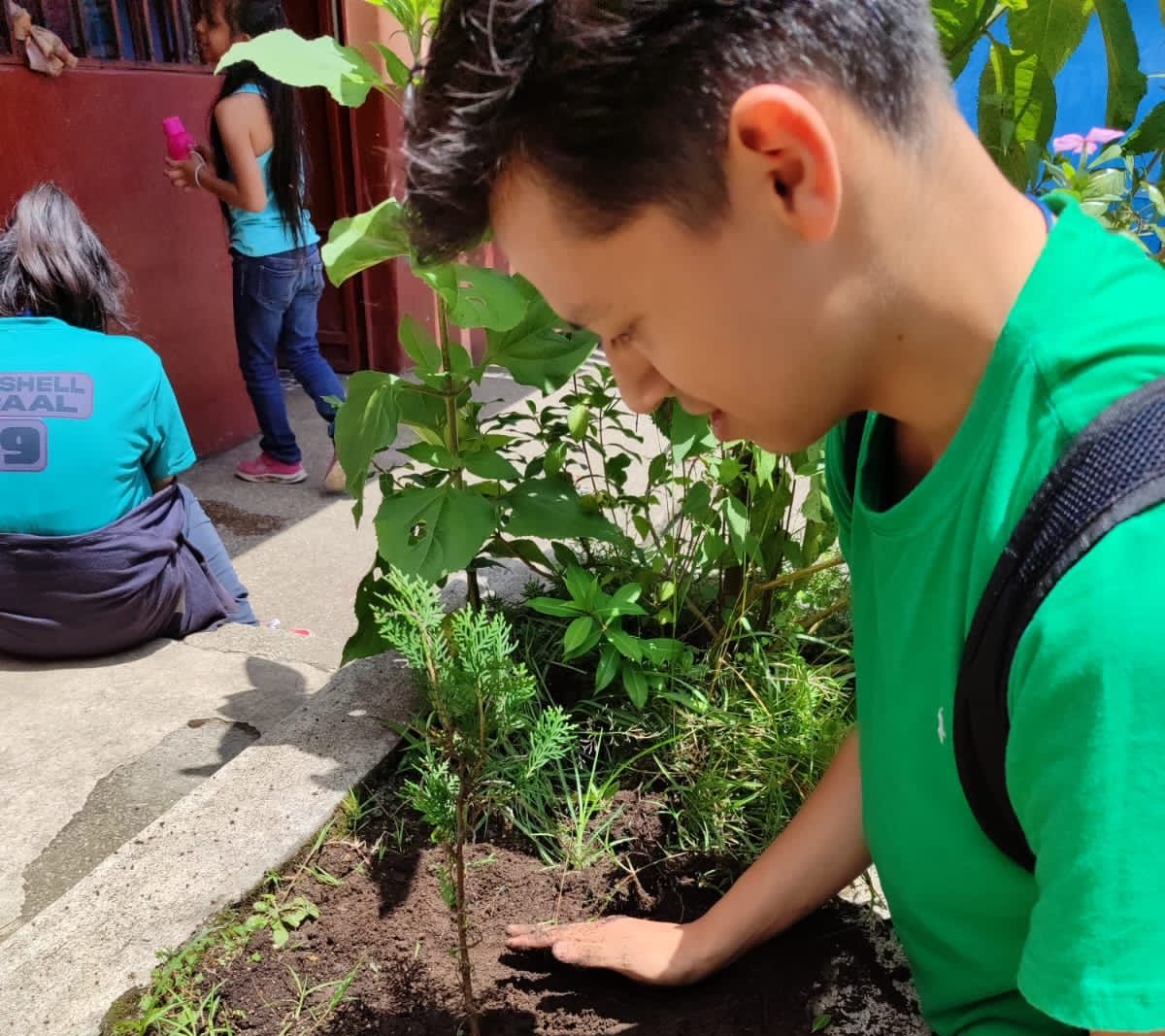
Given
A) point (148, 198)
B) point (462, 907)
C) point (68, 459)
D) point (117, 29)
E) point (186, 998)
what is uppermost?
point (117, 29)

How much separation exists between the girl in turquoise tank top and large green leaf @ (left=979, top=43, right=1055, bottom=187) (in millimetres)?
3050

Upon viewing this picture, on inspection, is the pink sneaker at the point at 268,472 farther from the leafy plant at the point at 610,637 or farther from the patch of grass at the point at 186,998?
the patch of grass at the point at 186,998

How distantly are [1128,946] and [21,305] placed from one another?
11.4ft

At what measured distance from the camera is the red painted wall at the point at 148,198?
405 centimetres

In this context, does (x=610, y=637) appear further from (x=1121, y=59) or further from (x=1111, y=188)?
(x=1121, y=59)

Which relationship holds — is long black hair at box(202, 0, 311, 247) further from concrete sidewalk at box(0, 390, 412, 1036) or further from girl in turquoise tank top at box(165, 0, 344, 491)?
concrete sidewalk at box(0, 390, 412, 1036)

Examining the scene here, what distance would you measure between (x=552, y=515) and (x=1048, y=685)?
1334mm

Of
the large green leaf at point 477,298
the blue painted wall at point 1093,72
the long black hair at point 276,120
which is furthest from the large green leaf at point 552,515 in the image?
the blue painted wall at point 1093,72

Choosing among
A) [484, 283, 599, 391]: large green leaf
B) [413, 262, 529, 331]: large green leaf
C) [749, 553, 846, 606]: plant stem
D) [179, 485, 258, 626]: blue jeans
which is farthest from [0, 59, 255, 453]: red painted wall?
[749, 553, 846, 606]: plant stem

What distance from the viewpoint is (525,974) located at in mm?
1549

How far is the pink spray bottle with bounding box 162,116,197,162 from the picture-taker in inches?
173

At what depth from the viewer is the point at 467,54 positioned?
2.73 feet

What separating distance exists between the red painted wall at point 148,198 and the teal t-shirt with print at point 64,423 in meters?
1.19

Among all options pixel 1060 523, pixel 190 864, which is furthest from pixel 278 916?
pixel 1060 523
